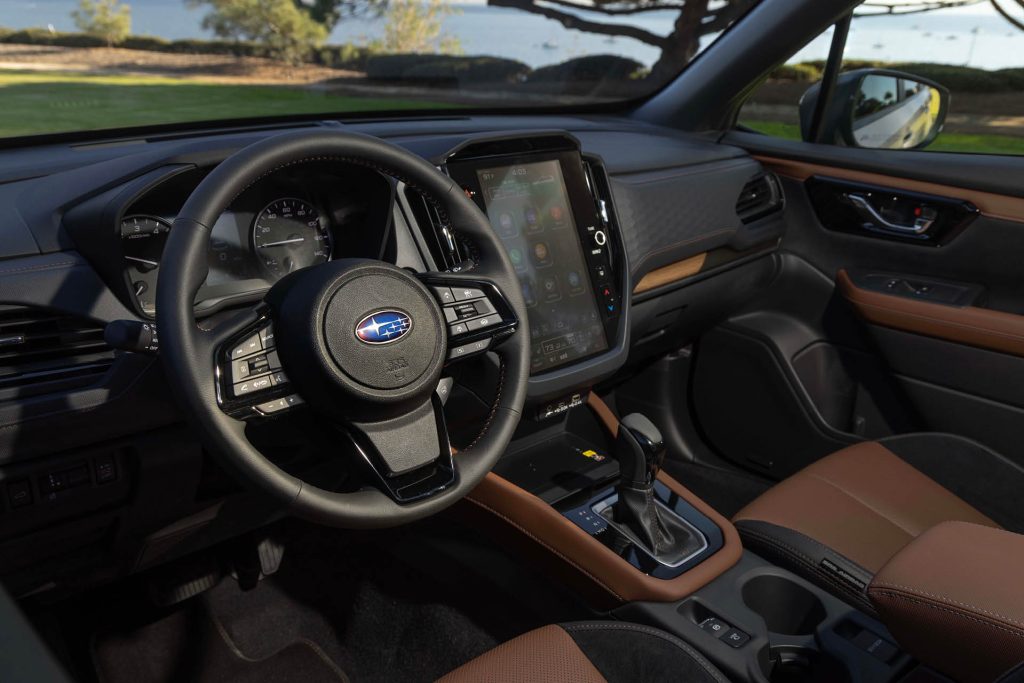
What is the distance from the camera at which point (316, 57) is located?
2.28m

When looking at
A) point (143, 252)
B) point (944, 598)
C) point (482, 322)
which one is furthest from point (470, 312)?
point (944, 598)

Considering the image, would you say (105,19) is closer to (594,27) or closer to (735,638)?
(594,27)

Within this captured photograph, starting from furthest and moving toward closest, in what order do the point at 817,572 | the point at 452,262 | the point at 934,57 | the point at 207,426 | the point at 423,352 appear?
the point at 934,57
the point at 817,572
the point at 452,262
the point at 423,352
the point at 207,426

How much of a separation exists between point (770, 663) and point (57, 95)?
187 cm

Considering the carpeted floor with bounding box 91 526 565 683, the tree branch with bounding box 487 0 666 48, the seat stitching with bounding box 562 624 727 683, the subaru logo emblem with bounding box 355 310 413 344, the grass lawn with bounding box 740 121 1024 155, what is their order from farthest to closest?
the tree branch with bounding box 487 0 666 48, the grass lawn with bounding box 740 121 1024 155, the carpeted floor with bounding box 91 526 565 683, the seat stitching with bounding box 562 624 727 683, the subaru logo emblem with bounding box 355 310 413 344

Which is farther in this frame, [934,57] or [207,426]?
[934,57]

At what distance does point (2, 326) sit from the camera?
1.37 meters

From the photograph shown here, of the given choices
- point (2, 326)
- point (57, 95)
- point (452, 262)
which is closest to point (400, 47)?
point (57, 95)

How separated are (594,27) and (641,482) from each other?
1776 mm

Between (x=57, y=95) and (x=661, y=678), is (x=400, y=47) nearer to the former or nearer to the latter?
(x=57, y=95)

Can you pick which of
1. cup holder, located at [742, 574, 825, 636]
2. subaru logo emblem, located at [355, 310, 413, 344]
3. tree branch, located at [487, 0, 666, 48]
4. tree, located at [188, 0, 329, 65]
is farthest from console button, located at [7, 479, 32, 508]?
tree branch, located at [487, 0, 666, 48]

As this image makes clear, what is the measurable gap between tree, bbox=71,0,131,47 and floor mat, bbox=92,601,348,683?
1456mm

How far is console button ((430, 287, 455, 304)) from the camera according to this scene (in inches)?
53.8

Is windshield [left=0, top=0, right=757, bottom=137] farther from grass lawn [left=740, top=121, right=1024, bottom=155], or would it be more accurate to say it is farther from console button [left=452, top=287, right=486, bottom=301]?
console button [left=452, top=287, right=486, bottom=301]
